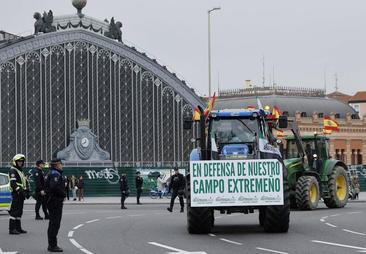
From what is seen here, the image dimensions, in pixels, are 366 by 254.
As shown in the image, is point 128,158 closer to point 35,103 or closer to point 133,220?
point 35,103

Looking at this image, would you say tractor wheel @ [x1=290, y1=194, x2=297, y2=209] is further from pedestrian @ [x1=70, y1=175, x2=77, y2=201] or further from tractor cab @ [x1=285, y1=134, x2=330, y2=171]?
pedestrian @ [x1=70, y1=175, x2=77, y2=201]

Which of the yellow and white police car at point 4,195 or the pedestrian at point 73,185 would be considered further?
the pedestrian at point 73,185

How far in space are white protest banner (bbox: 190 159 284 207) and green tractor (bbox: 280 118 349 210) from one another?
1215cm

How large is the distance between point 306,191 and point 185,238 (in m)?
13.9

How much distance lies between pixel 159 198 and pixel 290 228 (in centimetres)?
3279

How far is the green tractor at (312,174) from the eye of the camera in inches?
A: 1312

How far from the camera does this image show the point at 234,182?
21.1 metres

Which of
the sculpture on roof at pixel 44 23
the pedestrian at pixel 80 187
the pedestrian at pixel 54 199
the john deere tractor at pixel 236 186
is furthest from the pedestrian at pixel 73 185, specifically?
the pedestrian at pixel 54 199

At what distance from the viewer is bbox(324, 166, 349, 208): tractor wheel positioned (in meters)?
34.9

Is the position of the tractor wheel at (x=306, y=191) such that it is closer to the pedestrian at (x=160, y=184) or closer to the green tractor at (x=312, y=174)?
the green tractor at (x=312, y=174)

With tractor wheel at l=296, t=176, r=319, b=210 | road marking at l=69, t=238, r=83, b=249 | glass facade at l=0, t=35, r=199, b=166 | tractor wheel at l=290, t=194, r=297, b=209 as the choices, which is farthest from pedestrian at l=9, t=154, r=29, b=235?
glass facade at l=0, t=35, r=199, b=166

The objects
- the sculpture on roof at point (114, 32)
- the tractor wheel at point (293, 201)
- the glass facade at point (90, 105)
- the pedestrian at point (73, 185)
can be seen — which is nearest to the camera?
the tractor wheel at point (293, 201)

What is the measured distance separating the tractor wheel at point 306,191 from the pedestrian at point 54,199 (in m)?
16.4

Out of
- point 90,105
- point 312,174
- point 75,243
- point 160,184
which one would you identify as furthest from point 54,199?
point 90,105
